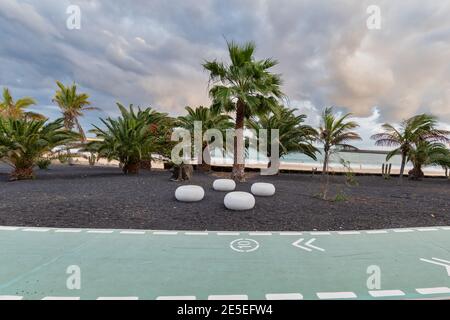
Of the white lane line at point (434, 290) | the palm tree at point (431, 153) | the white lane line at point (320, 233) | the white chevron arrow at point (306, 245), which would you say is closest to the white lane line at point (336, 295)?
the white lane line at point (434, 290)

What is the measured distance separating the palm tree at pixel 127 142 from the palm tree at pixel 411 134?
1433 centimetres

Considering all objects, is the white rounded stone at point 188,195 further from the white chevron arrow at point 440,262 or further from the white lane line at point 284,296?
the white chevron arrow at point 440,262

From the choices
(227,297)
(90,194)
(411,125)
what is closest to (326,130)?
(411,125)

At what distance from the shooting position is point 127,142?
458 inches

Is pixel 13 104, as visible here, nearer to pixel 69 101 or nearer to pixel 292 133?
pixel 69 101

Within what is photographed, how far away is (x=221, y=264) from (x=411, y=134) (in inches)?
662

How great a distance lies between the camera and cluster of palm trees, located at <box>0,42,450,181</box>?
955 cm

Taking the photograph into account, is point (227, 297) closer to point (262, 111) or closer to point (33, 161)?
point (262, 111)

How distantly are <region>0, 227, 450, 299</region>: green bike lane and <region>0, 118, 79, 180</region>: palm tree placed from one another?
6595mm

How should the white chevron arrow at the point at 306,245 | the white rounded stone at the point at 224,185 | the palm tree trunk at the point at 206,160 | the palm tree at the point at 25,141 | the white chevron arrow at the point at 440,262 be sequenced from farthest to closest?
the palm tree trunk at the point at 206,160 < the palm tree at the point at 25,141 < the white rounded stone at the point at 224,185 < the white chevron arrow at the point at 306,245 < the white chevron arrow at the point at 440,262

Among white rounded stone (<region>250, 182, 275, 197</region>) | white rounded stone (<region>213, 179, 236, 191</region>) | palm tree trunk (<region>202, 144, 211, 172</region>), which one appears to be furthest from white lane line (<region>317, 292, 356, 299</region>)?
palm tree trunk (<region>202, 144, 211, 172</region>)

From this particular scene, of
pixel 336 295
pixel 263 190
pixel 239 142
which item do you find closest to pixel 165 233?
pixel 336 295

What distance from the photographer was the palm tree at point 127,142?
1144 cm
